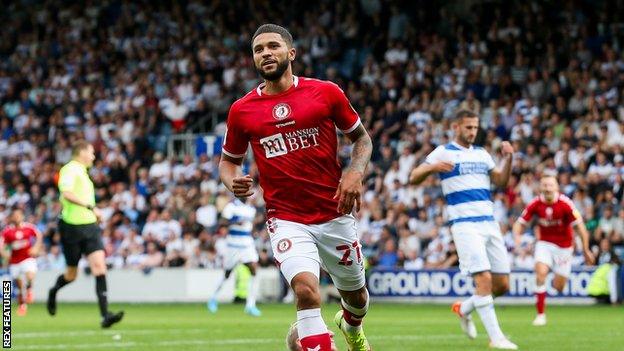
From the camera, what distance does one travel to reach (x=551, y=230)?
19.1 meters

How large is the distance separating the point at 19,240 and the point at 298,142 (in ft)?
55.2

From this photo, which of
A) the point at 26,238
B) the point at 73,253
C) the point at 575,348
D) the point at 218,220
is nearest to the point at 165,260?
the point at 218,220

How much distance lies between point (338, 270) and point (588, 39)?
21169 mm

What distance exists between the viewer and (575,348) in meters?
13.2

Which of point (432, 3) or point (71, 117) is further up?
point (432, 3)

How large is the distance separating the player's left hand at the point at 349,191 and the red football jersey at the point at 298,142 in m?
0.37

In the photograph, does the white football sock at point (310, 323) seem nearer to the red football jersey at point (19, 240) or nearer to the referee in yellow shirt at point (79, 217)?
the referee in yellow shirt at point (79, 217)

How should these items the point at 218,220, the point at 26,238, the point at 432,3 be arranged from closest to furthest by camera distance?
1. the point at 26,238
2. the point at 218,220
3. the point at 432,3

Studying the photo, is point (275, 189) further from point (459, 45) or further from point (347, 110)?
point (459, 45)

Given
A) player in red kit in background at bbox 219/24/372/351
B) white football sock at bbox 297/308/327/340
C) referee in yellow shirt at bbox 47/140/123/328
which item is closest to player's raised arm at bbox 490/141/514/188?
player in red kit in background at bbox 219/24/372/351

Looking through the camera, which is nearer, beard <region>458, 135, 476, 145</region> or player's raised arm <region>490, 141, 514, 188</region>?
player's raised arm <region>490, 141, 514, 188</region>

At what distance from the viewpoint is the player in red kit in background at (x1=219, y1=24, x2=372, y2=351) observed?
899 cm

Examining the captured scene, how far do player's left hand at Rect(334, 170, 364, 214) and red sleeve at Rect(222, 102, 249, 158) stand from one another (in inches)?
36.0

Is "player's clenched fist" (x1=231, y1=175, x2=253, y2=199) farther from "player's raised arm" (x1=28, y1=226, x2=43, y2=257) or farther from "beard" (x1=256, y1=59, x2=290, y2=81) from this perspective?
"player's raised arm" (x1=28, y1=226, x2=43, y2=257)
